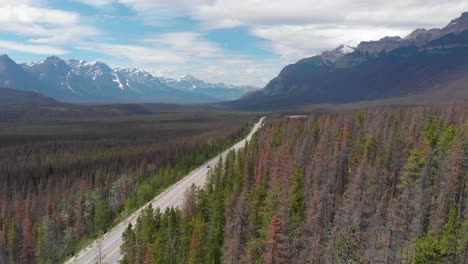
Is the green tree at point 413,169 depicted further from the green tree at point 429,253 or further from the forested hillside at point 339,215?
the green tree at point 429,253

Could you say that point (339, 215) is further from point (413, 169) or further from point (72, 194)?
point (72, 194)

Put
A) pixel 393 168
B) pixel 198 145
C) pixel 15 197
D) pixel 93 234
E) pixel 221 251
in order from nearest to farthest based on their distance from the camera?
pixel 221 251, pixel 393 168, pixel 93 234, pixel 15 197, pixel 198 145

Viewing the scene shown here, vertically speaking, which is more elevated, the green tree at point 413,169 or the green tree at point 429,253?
the green tree at point 413,169

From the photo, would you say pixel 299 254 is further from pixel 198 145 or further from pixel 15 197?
pixel 198 145

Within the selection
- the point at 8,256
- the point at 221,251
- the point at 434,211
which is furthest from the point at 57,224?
Answer: the point at 434,211

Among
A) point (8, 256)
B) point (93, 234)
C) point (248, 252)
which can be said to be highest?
point (248, 252)

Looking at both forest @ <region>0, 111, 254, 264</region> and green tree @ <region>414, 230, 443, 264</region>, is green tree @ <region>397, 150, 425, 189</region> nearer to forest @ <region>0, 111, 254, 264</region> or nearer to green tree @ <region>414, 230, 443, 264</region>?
green tree @ <region>414, 230, 443, 264</region>

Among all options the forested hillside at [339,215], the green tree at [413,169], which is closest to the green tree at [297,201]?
the forested hillside at [339,215]

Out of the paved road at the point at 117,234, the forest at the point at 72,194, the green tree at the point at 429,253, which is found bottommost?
the forest at the point at 72,194
